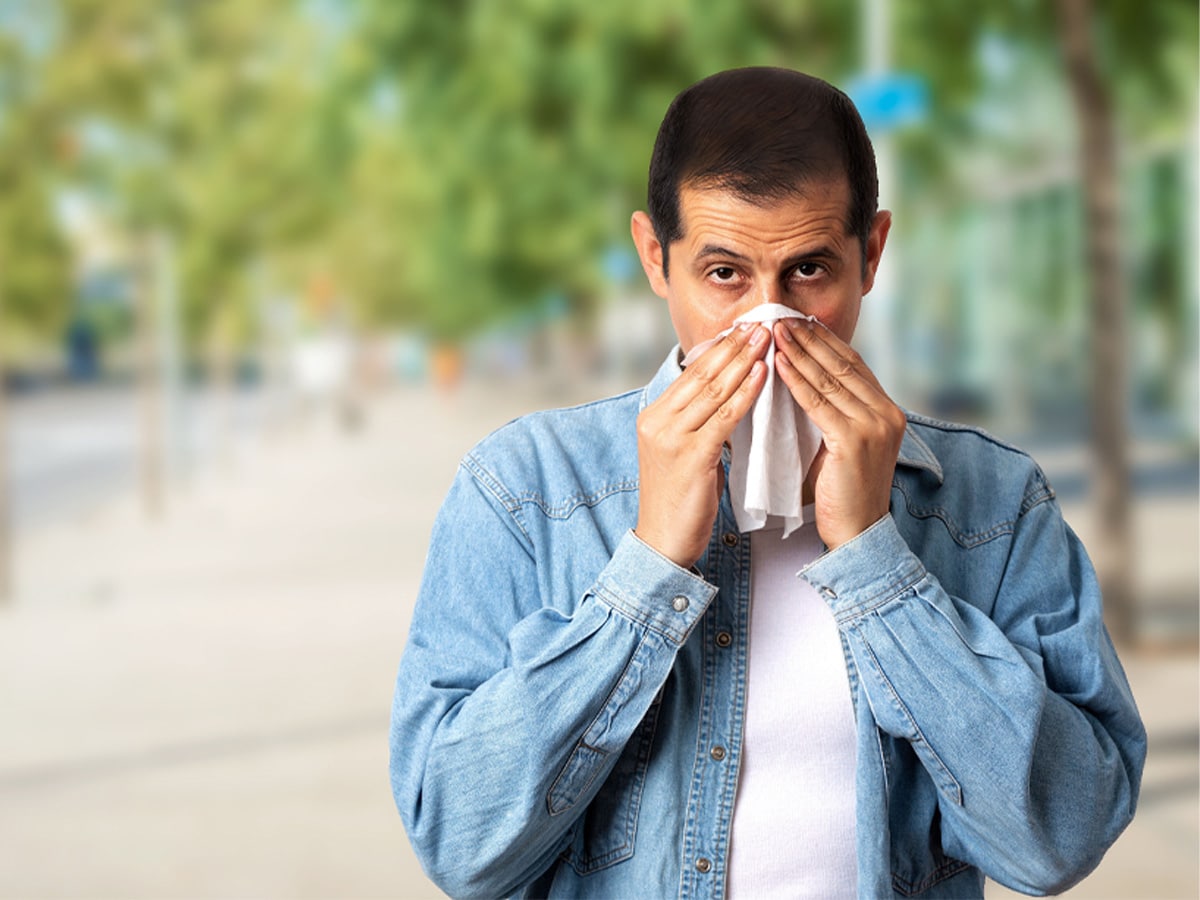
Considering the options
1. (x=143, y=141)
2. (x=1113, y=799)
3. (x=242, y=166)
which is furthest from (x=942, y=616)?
(x=242, y=166)

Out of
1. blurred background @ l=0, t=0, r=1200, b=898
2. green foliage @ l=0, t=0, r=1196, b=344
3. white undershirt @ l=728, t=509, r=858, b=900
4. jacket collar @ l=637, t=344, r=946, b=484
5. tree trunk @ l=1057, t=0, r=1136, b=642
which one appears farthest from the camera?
green foliage @ l=0, t=0, r=1196, b=344

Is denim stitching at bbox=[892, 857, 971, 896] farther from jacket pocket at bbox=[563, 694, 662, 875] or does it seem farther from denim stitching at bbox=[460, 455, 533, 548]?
denim stitching at bbox=[460, 455, 533, 548]

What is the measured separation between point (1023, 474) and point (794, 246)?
0.43 meters

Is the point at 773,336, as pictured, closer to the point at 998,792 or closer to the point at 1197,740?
the point at 998,792

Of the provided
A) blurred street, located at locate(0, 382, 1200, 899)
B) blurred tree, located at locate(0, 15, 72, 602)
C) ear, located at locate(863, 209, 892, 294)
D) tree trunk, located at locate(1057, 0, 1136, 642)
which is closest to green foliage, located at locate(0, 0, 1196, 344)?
blurred tree, located at locate(0, 15, 72, 602)

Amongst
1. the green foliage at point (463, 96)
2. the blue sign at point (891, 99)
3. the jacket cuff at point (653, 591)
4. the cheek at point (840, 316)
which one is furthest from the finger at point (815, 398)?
the green foliage at point (463, 96)

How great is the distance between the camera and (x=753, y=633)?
73.4 inches

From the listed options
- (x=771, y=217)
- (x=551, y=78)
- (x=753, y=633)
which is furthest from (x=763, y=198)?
(x=551, y=78)

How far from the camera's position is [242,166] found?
65.8 ft

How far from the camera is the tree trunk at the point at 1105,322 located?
8492mm

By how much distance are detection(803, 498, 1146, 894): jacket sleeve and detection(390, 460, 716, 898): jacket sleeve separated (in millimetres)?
187

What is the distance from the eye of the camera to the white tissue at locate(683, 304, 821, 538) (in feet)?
5.72

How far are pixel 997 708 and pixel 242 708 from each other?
21.1 ft

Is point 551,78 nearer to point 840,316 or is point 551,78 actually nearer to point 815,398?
point 840,316
